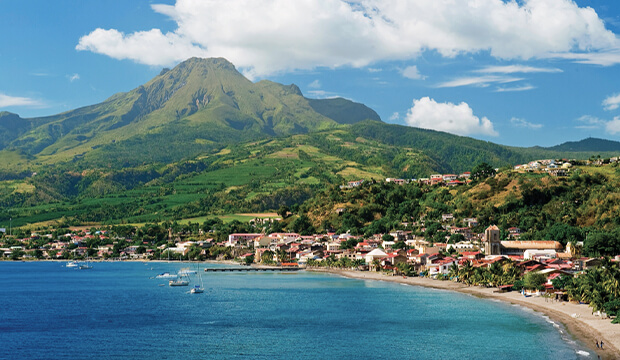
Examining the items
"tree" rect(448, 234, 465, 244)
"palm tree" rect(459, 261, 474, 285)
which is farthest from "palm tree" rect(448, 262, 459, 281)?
"tree" rect(448, 234, 465, 244)

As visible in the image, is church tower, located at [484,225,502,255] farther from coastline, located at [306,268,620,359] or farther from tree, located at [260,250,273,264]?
tree, located at [260,250,273,264]

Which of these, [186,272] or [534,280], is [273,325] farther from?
[186,272]

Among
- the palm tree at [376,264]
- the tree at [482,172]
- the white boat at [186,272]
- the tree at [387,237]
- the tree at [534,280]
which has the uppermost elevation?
the tree at [482,172]

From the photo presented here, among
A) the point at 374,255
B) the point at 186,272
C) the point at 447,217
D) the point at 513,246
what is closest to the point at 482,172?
the point at 447,217

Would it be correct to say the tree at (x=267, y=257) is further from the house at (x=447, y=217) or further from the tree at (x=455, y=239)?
the tree at (x=455, y=239)

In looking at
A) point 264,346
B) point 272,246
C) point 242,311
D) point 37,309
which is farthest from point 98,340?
point 272,246

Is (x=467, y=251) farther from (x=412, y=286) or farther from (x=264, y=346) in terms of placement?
(x=264, y=346)

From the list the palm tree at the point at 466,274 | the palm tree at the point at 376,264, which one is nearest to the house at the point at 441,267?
the palm tree at the point at 466,274
